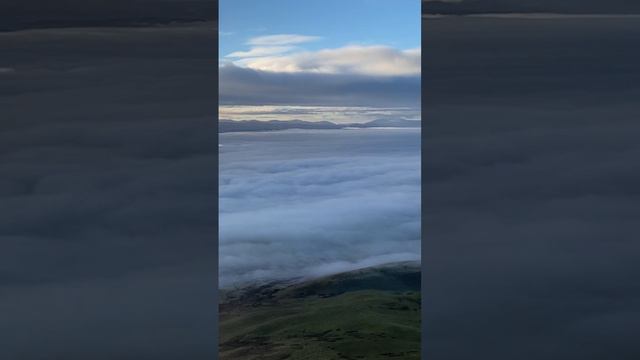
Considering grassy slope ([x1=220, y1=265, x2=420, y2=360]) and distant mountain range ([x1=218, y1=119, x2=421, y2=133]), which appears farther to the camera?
distant mountain range ([x1=218, y1=119, x2=421, y2=133])

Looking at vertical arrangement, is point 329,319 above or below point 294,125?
below

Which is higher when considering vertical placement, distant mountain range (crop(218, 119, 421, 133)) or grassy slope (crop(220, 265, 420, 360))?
distant mountain range (crop(218, 119, 421, 133))

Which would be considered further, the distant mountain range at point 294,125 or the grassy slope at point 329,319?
the distant mountain range at point 294,125

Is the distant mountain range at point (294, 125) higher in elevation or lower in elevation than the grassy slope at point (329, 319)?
higher

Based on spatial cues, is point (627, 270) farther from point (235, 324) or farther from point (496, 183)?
point (235, 324)
